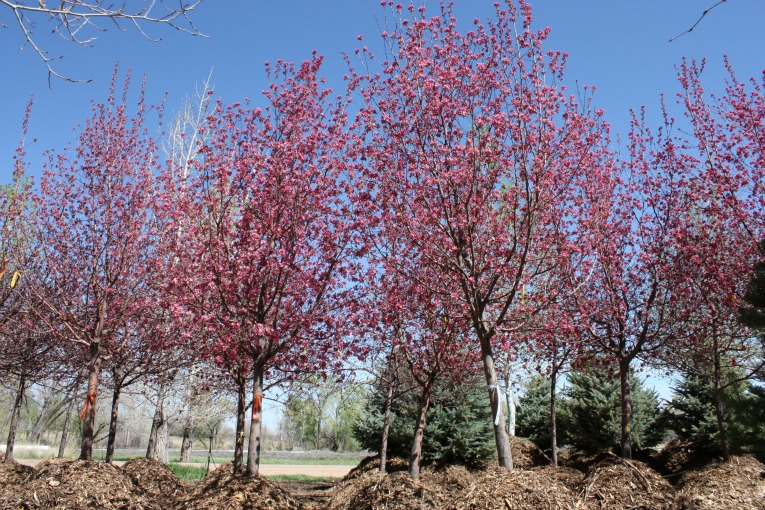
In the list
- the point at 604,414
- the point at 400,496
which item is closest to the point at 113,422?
the point at 400,496

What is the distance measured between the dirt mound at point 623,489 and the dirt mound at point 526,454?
7.55 meters

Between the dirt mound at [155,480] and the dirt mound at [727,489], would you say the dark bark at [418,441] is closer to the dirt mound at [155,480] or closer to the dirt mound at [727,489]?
the dirt mound at [155,480]

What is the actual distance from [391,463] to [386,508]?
8.23 m

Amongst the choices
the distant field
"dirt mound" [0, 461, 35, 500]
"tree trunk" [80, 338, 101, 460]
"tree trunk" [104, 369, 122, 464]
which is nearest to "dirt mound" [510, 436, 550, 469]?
"tree trunk" [104, 369, 122, 464]

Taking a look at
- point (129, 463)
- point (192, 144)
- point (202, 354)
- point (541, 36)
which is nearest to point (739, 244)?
point (541, 36)

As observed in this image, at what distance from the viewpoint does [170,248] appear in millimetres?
8539

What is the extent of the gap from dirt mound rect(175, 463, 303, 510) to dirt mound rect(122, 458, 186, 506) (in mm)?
1109

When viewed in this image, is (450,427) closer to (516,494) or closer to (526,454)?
(526,454)

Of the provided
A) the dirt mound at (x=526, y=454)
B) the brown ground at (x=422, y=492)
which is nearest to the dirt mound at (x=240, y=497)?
the brown ground at (x=422, y=492)

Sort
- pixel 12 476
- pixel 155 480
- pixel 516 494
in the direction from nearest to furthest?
pixel 516 494 → pixel 12 476 → pixel 155 480

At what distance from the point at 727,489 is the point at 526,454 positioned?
24.4 feet

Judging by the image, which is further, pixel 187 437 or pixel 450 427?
pixel 187 437

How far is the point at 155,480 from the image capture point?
859cm

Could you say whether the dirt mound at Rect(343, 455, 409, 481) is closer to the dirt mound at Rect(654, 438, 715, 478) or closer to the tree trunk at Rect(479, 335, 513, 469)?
the dirt mound at Rect(654, 438, 715, 478)
